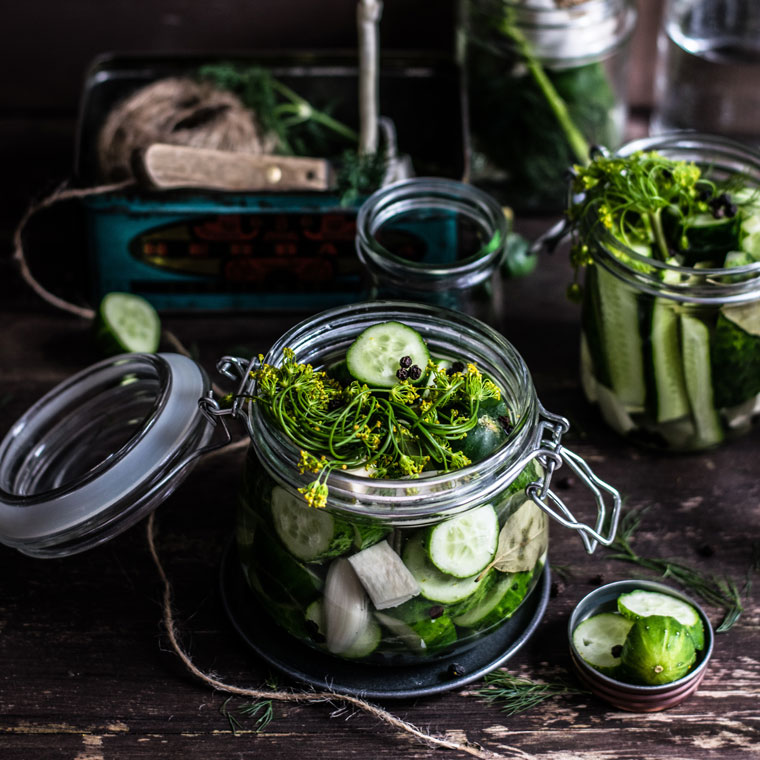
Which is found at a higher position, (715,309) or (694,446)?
(715,309)

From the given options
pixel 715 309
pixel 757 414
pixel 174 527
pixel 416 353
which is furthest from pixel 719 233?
pixel 174 527

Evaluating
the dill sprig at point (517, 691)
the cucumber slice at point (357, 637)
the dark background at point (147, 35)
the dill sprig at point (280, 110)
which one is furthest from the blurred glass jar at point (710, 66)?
the cucumber slice at point (357, 637)

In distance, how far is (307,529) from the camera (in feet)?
3.70

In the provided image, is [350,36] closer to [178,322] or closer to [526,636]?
[178,322]

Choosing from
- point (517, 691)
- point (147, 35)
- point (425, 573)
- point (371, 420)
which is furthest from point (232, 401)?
point (147, 35)

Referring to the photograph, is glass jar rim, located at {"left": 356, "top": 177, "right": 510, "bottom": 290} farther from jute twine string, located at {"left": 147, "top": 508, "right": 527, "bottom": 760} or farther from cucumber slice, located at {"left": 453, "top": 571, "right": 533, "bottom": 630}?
jute twine string, located at {"left": 147, "top": 508, "right": 527, "bottom": 760}

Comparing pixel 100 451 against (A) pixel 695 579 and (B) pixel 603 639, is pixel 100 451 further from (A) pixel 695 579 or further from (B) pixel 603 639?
(A) pixel 695 579

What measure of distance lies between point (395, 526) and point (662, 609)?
1.25 feet

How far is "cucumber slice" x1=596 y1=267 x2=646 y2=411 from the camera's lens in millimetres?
1397

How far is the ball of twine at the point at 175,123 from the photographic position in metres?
1.77

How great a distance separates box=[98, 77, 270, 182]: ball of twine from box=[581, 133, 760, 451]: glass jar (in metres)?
0.70

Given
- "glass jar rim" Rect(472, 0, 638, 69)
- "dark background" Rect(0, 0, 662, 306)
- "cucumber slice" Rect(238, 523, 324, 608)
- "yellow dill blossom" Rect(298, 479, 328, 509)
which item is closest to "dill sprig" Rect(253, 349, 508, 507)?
"yellow dill blossom" Rect(298, 479, 328, 509)

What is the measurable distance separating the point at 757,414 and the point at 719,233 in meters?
0.30

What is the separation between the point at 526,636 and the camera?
128 cm
